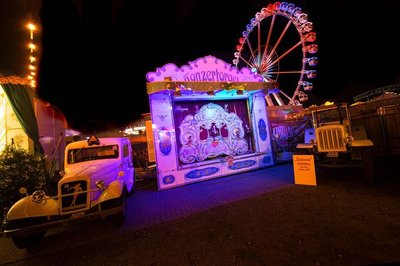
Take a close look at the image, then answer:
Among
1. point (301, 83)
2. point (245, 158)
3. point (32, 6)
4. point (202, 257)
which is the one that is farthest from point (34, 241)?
point (301, 83)

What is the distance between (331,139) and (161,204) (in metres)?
5.86

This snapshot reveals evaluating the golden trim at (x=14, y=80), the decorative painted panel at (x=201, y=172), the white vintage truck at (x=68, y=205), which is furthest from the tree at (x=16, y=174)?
the decorative painted panel at (x=201, y=172)

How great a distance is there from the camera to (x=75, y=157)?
5539 mm

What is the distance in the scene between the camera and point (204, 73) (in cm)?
824

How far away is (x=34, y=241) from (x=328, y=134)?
847 cm

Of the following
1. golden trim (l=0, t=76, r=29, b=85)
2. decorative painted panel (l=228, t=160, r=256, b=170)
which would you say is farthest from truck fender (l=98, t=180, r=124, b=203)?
golden trim (l=0, t=76, r=29, b=85)

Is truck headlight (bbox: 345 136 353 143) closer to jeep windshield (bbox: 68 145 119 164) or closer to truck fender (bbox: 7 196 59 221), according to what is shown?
jeep windshield (bbox: 68 145 119 164)

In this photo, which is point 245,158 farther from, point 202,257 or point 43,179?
point 43,179

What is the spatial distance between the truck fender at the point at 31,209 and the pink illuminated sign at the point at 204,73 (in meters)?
5.04

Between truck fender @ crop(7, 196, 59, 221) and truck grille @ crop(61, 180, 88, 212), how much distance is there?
0.18 m

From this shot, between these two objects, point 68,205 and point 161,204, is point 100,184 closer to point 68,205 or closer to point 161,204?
point 68,205

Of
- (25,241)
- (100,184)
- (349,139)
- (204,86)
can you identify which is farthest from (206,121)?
(25,241)

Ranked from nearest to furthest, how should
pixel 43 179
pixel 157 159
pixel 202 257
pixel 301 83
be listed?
1. pixel 202 257
2. pixel 43 179
3. pixel 157 159
4. pixel 301 83

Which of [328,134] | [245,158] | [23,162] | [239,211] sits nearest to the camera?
[239,211]
